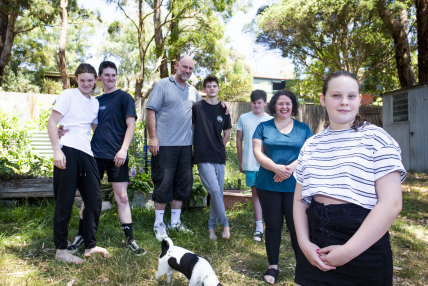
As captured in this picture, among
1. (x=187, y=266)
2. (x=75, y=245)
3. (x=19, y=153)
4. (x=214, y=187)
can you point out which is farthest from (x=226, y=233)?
(x=19, y=153)

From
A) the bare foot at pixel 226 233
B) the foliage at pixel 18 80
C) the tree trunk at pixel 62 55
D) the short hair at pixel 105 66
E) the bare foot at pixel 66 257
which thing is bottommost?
the bare foot at pixel 226 233

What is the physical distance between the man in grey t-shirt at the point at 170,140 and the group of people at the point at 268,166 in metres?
0.01

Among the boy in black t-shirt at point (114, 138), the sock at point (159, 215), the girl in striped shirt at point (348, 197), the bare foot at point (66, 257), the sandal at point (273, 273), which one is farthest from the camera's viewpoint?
the sock at point (159, 215)

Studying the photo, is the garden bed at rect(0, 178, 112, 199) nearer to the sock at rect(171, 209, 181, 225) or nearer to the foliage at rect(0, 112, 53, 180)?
the foliage at rect(0, 112, 53, 180)

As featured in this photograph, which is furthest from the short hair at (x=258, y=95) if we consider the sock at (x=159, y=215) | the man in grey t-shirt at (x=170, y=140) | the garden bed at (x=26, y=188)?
the garden bed at (x=26, y=188)

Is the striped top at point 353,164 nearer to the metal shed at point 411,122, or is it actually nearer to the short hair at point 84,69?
the short hair at point 84,69

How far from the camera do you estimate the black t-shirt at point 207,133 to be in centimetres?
435

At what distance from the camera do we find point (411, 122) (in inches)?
461

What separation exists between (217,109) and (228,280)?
7.04 feet

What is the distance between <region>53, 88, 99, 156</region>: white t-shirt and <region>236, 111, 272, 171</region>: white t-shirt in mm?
2058

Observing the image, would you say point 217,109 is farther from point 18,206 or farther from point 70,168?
point 18,206

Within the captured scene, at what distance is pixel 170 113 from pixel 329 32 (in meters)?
15.2

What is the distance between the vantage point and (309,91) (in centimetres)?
3067

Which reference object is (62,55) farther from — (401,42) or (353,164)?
(353,164)
